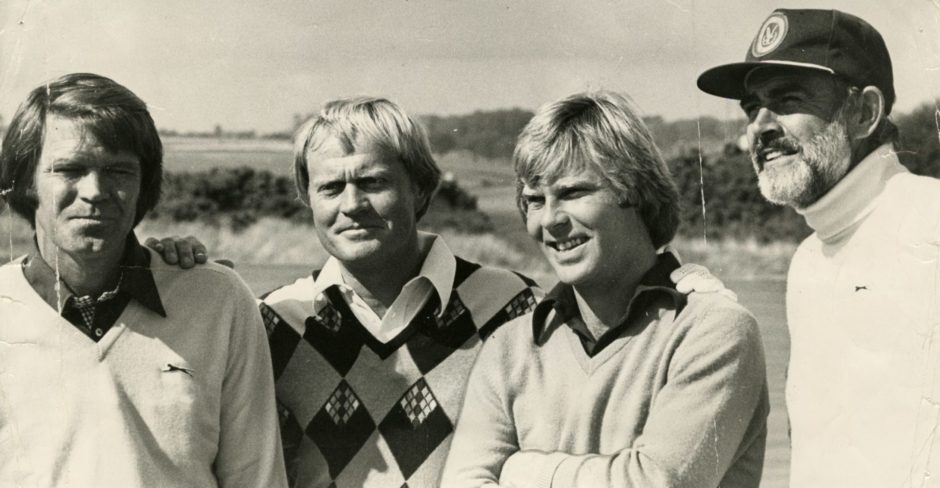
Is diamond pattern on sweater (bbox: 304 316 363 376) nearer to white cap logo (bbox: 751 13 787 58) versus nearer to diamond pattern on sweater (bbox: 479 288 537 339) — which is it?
diamond pattern on sweater (bbox: 479 288 537 339)

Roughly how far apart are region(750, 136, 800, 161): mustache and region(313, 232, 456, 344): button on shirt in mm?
888

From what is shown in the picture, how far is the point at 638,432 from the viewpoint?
266 cm

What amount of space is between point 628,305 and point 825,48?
2.92ft

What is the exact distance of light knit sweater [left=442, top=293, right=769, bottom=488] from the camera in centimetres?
257

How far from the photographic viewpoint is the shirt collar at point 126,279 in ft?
9.76

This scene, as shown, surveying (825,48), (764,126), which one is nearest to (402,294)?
(764,126)

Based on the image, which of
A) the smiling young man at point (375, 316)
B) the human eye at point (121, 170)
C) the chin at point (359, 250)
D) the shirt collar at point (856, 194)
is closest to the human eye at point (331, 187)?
the smiling young man at point (375, 316)

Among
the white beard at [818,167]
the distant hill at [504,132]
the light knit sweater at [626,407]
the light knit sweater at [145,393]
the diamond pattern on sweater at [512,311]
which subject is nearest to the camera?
the light knit sweater at [626,407]

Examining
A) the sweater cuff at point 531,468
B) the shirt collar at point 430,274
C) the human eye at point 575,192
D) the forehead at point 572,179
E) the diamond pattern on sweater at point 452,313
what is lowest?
the sweater cuff at point 531,468

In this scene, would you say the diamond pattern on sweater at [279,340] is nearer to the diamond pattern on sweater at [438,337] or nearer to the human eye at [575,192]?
the diamond pattern on sweater at [438,337]

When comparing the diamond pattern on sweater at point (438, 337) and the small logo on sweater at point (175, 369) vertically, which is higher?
the small logo on sweater at point (175, 369)

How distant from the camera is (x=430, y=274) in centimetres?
323

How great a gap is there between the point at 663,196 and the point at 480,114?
5.97 feet

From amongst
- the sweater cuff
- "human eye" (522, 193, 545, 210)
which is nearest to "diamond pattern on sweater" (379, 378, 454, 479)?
the sweater cuff
